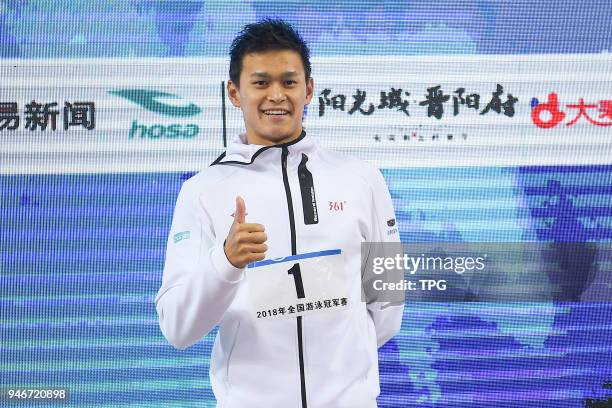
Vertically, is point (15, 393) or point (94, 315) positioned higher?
point (94, 315)

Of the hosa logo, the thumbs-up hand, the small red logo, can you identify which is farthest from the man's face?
the hosa logo

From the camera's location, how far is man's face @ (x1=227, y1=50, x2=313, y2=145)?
56.5 inches

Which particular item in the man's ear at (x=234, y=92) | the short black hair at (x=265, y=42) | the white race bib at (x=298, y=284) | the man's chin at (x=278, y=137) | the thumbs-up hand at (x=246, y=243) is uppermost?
the short black hair at (x=265, y=42)

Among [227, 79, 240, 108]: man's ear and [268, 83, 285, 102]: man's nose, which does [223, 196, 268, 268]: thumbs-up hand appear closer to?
[268, 83, 285, 102]: man's nose

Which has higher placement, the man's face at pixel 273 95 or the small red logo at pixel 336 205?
the man's face at pixel 273 95

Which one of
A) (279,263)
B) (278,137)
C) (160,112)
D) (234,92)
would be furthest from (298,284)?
(160,112)

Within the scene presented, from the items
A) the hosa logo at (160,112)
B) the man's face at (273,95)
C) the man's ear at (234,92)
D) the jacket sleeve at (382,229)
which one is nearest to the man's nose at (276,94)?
the man's face at (273,95)

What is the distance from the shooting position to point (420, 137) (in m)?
2.78

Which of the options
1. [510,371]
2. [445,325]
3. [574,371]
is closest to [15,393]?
[445,325]

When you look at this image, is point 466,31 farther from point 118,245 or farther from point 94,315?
point 94,315

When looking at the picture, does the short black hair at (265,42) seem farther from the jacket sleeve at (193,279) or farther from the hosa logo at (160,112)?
the hosa logo at (160,112)

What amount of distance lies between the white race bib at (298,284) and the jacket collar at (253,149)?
0.63 ft

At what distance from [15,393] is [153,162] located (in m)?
0.92

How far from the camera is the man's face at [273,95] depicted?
1436 mm
